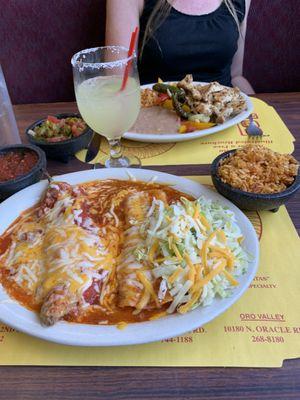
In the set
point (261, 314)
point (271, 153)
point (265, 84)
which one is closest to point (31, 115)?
point (271, 153)

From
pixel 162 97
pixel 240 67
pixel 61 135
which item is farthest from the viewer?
pixel 240 67

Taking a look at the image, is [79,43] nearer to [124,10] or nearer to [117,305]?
[124,10]

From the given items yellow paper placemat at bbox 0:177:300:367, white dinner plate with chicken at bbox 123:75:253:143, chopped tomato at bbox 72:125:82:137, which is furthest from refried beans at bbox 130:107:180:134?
yellow paper placemat at bbox 0:177:300:367

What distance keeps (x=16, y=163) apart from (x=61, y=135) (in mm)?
278

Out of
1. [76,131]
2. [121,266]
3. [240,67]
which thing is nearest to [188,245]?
[121,266]

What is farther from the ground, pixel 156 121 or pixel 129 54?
pixel 129 54

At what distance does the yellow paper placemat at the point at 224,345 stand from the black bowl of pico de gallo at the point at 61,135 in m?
0.78

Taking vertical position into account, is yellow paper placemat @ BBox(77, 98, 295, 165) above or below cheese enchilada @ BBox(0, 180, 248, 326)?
below

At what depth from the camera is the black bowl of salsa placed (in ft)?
4.25

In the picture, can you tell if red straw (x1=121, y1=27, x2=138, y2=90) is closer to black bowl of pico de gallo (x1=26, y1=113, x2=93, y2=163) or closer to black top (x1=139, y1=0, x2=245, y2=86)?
black bowl of pico de gallo (x1=26, y1=113, x2=93, y2=163)

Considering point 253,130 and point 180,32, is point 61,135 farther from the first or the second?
point 180,32

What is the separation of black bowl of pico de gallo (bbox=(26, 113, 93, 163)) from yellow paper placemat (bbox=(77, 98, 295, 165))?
0.08 metres

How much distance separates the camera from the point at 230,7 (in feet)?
7.75

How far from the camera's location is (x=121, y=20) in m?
2.23
